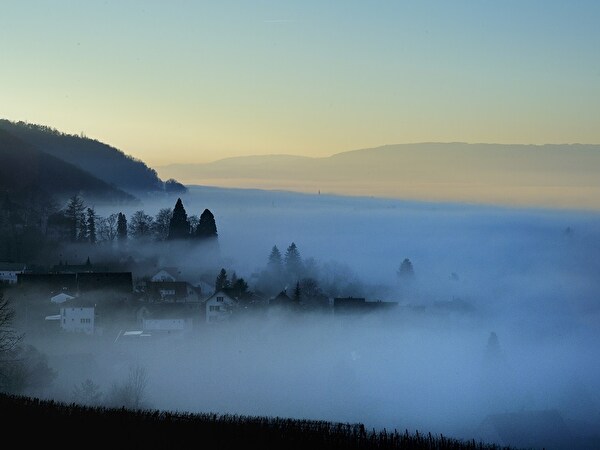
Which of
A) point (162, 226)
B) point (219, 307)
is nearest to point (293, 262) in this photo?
point (162, 226)

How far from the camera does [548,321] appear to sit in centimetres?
9400

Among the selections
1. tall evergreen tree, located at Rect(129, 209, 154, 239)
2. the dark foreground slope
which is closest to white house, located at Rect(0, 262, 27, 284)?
tall evergreen tree, located at Rect(129, 209, 154, 239)

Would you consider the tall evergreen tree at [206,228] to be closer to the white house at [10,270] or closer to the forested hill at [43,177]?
the white house at [10,270]

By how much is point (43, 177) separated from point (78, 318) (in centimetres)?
8253

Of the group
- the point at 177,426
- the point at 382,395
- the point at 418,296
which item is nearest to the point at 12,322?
the point at 382,395

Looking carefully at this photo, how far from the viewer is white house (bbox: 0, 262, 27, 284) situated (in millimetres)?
76375

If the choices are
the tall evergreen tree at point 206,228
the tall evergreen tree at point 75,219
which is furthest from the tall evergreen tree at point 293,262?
the tall evergreen tree at point 75,219

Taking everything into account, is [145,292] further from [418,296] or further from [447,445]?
[447,445]

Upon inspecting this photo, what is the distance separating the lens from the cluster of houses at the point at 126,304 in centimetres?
6300

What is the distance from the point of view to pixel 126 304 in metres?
67.3

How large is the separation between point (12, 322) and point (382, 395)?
23001 mm

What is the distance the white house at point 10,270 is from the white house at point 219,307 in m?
17.8

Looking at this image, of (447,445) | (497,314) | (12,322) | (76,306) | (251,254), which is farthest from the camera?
(251,254)

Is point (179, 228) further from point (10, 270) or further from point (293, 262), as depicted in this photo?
point (10, 270)
